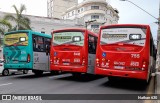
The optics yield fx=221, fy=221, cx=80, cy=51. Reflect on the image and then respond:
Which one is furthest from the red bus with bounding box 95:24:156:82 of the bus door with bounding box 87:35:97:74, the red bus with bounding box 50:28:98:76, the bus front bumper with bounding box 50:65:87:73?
the bus door with bounding box 87:35:97:74

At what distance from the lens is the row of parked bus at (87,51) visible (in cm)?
1039

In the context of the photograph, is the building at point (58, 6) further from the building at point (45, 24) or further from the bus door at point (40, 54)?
the bus door at point (40, 54)

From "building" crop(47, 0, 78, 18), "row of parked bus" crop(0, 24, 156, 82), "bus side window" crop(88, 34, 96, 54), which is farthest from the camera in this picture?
"building" crop(47, 0, 78, 18)

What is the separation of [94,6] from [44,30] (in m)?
25.4

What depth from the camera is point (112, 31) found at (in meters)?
11.1

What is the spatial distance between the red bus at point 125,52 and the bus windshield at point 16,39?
5406mm

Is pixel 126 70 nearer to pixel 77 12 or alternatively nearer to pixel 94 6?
pixel 94 6

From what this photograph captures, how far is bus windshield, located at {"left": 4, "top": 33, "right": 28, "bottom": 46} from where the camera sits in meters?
14.3

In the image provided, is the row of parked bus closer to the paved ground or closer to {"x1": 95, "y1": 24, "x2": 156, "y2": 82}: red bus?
{"x1": 95, "y1": 24, "x2": 156, "y2": 82}: red bus

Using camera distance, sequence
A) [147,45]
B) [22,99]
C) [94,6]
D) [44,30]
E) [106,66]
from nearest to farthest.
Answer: [22,99] < [147,45] < [106,66] < [44,30] < [94,6]

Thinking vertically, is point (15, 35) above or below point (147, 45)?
above

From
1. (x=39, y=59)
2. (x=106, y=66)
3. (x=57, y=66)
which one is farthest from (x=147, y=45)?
(x=39, y=59)

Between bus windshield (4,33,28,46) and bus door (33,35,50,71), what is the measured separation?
673 millimetres

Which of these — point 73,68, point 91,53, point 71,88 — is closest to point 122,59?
point 71,88
